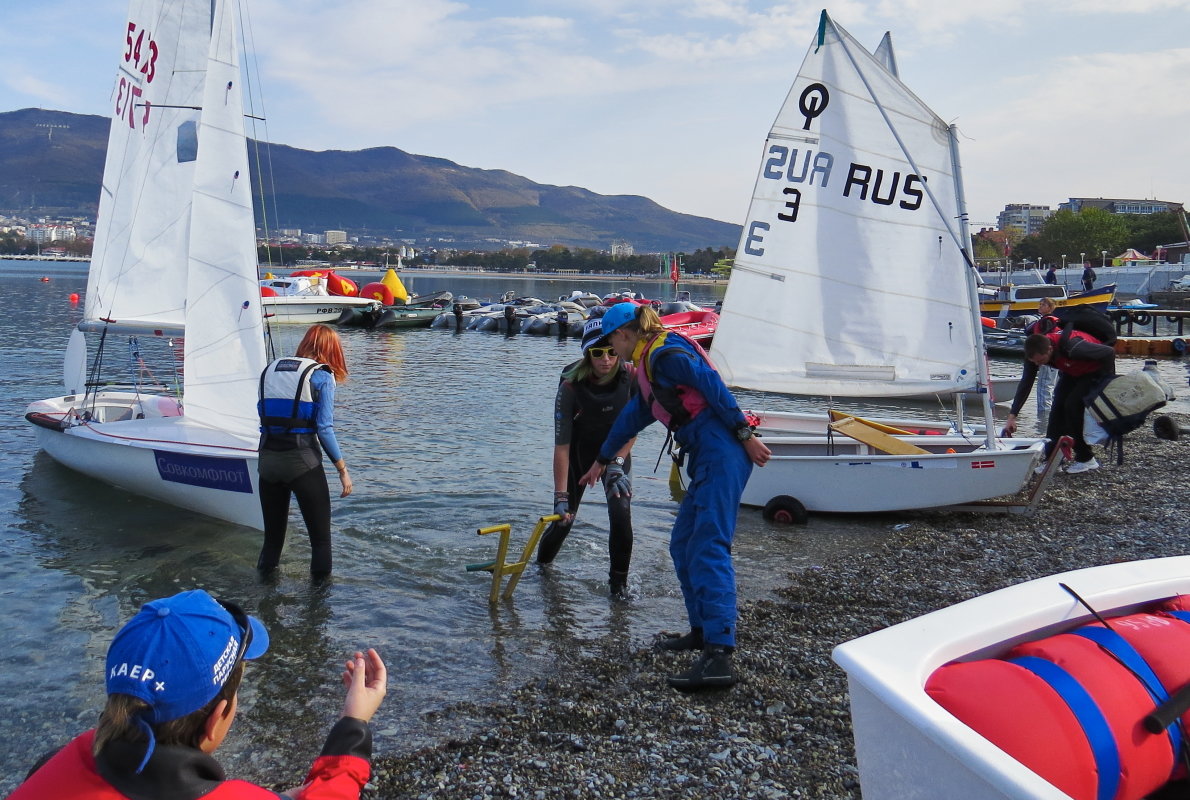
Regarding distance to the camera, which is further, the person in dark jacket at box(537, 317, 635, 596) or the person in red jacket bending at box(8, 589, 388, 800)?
the person in dark jacket at box(537, 317, 635, 596)

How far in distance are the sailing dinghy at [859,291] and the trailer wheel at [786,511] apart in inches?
1.2

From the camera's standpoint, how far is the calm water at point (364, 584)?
536cm

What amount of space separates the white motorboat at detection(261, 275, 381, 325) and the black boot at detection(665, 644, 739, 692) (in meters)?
41.5

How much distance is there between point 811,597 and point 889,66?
6.26 m

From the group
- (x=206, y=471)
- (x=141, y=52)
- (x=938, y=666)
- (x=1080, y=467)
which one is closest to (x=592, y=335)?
(x=938, y=666)

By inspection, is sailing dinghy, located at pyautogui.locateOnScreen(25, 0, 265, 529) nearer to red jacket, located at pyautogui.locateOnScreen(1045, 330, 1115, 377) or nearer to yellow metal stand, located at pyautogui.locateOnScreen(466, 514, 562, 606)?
yellow metal stand, located at pyautogui.locateOnScreen(466, 514, 562, 606)

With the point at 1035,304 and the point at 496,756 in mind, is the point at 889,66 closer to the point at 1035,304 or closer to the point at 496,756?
the point at 496,756

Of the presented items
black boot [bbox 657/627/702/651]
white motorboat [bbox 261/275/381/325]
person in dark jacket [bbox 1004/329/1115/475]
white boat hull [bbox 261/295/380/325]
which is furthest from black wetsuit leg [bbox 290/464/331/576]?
white boat hull [bbox 261/295/380/325]

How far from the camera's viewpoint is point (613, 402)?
6.79m

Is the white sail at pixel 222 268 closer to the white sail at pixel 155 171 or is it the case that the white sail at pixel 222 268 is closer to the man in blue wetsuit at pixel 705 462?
the white sail at pixel 155 171

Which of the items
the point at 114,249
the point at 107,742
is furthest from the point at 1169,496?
the point at 114,249

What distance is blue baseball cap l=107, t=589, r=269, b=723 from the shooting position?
196 centimetres

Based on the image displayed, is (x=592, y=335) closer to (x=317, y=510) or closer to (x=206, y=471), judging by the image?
(x=317, y=510)

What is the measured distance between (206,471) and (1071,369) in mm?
9695
